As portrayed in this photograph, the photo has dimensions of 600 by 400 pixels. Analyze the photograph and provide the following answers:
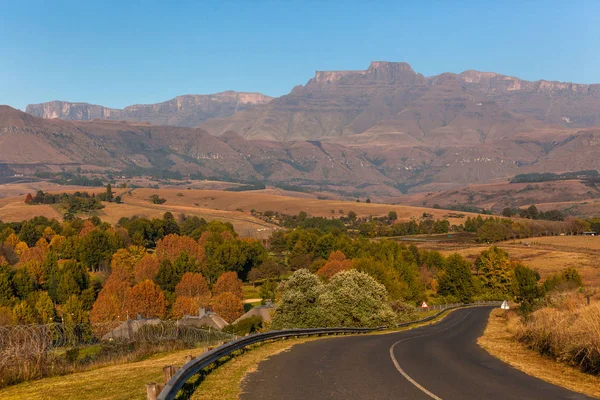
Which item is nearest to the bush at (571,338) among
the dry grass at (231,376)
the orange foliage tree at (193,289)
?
the dry grass at (231,376)

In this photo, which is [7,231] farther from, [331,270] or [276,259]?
[331,270]

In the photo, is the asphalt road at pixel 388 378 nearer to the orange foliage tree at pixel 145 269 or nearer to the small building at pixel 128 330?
the small building at pixel 128 330

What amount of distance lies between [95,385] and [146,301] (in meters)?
98.0

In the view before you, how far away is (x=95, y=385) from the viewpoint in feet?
65.1

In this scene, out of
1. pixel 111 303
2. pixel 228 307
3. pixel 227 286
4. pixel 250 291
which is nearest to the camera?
pixel 111 303

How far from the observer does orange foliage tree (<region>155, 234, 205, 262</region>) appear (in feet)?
546

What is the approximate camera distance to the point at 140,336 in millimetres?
35344

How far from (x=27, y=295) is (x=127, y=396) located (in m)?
115

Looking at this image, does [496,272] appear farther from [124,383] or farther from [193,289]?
[124,383]

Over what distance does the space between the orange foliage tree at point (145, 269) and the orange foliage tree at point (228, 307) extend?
3032cm

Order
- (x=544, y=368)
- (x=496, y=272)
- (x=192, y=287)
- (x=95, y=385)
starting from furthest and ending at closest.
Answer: (x=496, y=272) < (x=192, y=287) < (x=544, y=368) < (x=95, y=385)

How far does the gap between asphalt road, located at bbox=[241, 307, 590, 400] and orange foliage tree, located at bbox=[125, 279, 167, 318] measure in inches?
3541

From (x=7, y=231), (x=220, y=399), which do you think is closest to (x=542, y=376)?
(x=220, y=399)

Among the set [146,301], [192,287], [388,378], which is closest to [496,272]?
[192,287]
